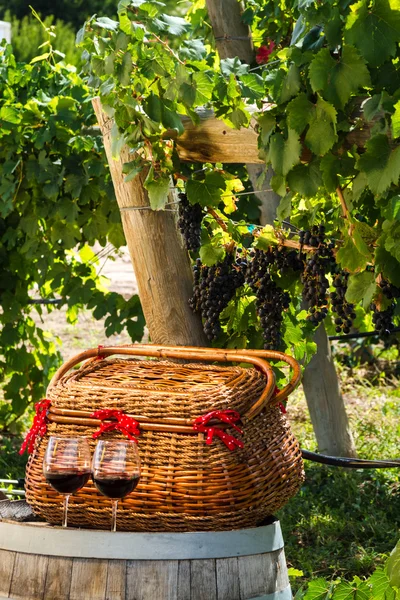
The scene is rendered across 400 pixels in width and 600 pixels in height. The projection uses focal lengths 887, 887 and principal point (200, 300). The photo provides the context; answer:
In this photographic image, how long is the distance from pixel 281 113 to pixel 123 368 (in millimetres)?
766

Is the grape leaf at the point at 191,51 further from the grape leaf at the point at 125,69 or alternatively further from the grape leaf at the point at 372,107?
the grape leaf at the point at 372,107

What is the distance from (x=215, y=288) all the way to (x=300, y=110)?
0.76m

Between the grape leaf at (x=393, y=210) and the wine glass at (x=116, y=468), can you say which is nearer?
the grape leaf at (x=393, y=210)

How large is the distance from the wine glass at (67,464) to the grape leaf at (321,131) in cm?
81

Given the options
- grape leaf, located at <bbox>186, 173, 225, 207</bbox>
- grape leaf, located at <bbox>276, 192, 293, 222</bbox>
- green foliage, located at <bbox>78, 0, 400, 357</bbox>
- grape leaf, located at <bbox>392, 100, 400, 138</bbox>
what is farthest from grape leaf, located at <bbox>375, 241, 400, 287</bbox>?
grape leaf, located at <bbox>186, 173, 225, 207</bbox>

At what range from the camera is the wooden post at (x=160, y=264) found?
262cm

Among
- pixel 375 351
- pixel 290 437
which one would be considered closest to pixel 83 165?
pixel 290 437

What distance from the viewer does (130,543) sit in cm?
190

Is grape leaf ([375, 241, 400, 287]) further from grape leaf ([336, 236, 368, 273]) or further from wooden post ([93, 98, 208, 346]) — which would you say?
wooden post ([93, 98, 208, 346])

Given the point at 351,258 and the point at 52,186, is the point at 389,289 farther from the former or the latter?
the point at 52,186

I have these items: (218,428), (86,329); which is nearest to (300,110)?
(218,428)

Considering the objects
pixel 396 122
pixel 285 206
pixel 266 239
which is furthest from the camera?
pixel 266 239

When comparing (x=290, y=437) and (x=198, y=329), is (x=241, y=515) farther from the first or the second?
(x=198, y=329)

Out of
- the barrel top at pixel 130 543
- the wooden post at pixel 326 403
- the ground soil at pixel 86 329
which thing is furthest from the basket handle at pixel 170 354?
the ground soil at pixel 86 329
